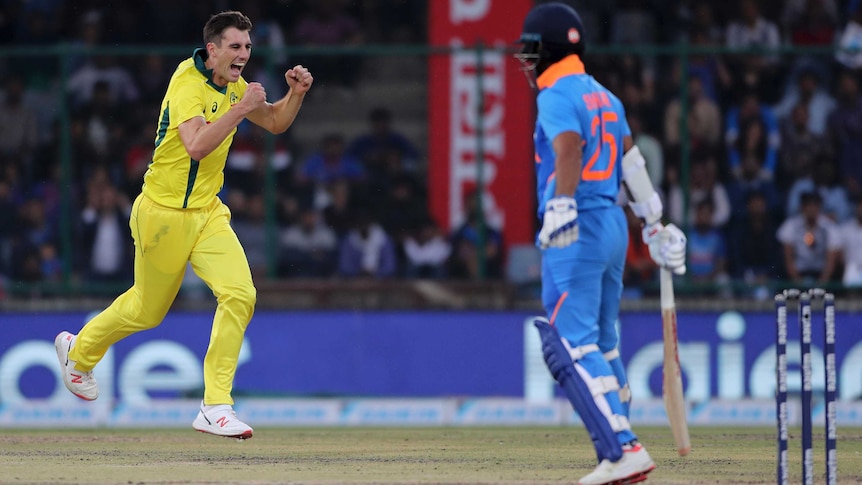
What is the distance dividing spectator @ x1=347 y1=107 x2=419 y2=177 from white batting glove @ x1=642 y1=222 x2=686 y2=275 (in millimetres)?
6372

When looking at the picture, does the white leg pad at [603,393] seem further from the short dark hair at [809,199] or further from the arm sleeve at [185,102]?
the short dark hair at [809,199]

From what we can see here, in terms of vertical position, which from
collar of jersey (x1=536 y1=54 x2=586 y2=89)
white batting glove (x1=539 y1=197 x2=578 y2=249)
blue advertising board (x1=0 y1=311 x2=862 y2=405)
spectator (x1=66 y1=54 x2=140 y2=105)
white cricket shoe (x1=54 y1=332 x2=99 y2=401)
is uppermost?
spectator (x1=66 y1=54 x2=140 y2=105)

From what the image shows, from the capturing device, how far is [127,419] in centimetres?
1095

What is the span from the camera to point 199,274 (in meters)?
7.61

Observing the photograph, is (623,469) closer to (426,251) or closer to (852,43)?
(426,251)

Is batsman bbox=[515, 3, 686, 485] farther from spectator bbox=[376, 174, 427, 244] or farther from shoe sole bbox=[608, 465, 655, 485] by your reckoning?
spectator bbox=[376, 174, 427, 244]

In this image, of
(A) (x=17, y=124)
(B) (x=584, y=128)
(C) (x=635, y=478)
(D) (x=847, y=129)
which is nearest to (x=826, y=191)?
(D) (x=847, y=129)

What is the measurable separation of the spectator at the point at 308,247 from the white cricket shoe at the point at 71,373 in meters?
4.31

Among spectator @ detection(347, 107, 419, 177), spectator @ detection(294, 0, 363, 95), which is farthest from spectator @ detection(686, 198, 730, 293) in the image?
spectator @ detection(294, 0, 363, 95)

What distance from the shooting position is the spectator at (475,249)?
40.3 ft

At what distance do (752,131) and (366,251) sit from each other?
3314 mm

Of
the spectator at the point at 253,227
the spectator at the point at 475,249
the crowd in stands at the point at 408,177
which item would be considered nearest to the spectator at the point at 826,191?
the crowd in stands at the point at 408,177

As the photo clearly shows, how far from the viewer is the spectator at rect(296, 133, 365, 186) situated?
1270cm

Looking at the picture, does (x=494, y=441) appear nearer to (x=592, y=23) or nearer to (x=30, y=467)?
(x=30, y=467)
